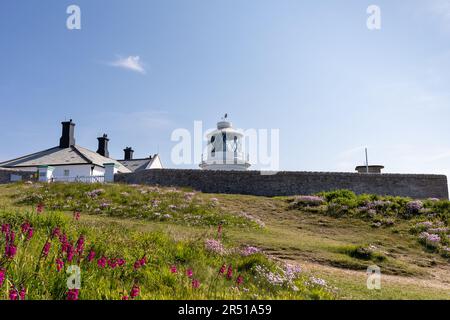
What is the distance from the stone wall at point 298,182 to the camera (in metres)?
25.2

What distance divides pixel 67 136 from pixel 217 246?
39036mm

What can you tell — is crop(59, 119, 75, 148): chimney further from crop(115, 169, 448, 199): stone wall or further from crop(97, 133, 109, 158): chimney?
crop(115, 169, 448, 199): stone wall

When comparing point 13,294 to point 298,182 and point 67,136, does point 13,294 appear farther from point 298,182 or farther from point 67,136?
point 67,136

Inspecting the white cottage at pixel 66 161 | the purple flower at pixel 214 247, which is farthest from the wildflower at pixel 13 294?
the white cottage at pixel 66 161

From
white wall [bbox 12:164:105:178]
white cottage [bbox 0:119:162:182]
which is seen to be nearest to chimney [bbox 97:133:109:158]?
white cottage [bbox 0:119:162:182]

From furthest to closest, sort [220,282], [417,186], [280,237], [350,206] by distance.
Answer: [417,186], [350,206], [280,237], [220,282]

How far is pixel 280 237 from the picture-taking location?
1304 centimetres

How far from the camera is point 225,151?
119 feet

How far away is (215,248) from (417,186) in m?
22.2

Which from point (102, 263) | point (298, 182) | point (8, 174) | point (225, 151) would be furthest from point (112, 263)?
point (8, 174)

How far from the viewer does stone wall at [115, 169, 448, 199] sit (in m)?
25.2

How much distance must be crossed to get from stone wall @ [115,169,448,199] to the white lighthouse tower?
27.5 ft

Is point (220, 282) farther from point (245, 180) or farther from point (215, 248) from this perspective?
point (245, 180)
